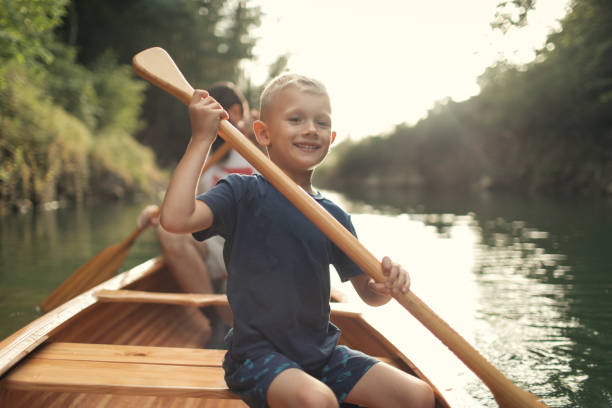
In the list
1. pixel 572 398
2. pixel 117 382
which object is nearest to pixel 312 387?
pixel 117 382

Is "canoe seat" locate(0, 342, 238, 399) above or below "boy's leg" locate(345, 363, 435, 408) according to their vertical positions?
below

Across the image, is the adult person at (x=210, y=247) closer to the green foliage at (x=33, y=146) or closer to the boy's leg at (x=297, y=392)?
the boy's leg at (x=297, y=392)

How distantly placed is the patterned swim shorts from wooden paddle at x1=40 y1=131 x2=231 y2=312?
1.98m

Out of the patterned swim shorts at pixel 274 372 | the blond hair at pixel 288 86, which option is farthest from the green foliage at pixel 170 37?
the patterned swim shorts at pixel 274 372

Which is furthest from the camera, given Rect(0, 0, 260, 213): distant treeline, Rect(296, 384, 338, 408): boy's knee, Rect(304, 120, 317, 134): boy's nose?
Rect(0, 0, 260, 213): distant treeline

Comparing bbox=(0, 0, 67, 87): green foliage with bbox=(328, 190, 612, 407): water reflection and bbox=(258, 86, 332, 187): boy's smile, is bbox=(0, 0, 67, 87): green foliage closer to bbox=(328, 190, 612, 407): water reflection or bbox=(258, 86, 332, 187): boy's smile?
bbox=(328, 190, 612, 407): water reflection

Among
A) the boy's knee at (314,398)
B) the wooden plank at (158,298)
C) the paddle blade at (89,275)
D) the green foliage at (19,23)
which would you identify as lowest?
the paddle blade at (89,275)

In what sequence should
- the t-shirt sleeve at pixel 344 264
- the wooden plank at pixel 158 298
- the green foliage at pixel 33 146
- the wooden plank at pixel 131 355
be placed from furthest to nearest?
the green foliage at pixel 33 146, the wooden plank at pixel 158 298, the wooden plank at pixel 131 355, the t-shirt sleeve at pixel 344 264

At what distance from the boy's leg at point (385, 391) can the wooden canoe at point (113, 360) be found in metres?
0.11

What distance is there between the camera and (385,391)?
1.24 metres

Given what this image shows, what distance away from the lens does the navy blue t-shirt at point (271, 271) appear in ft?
3.98

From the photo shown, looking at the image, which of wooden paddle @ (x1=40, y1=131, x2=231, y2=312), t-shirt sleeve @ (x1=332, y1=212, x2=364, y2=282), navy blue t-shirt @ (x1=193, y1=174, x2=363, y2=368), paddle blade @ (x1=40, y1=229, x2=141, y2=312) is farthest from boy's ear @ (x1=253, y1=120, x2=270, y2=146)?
paddle blade @ (x1=40, y1=229, x2=141, y2=312)

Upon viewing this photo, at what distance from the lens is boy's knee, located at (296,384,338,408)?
108cm

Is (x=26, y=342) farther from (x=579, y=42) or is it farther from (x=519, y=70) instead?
(x=519, y=70)
